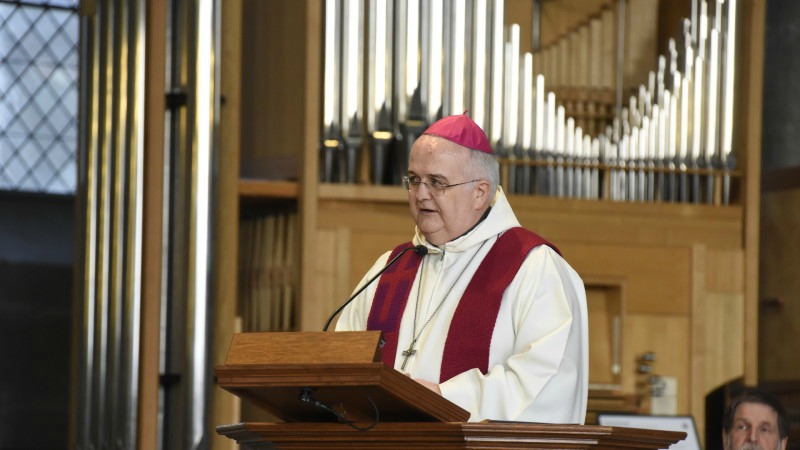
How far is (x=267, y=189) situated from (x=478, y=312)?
3.91 m

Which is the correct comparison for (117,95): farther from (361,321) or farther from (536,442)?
(536,442)

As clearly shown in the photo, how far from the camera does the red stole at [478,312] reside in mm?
4207

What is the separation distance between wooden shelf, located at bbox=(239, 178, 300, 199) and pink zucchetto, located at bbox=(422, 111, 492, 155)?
3709 mm

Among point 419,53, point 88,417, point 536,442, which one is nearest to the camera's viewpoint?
point 536,442

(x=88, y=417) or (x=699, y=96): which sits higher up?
(x=699, y=96)

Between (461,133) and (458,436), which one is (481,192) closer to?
(461,133)

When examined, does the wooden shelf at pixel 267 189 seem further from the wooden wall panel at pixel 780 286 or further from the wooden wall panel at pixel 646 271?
the wooden wall panel at pixel 780 286

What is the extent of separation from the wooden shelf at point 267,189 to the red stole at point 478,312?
11.7 ft

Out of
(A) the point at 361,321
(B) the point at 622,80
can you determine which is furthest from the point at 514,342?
(B) the point at 622,80

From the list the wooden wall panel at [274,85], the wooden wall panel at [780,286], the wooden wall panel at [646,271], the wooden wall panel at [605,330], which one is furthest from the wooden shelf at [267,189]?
the wooden wall panel at [780,286]

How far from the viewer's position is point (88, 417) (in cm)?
766

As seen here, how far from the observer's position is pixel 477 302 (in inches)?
169

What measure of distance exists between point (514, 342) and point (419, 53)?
4315mm

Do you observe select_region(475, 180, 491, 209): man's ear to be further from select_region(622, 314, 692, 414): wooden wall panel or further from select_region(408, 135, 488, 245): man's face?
select_region(622, 314, 692, 414): wooden wall panel
